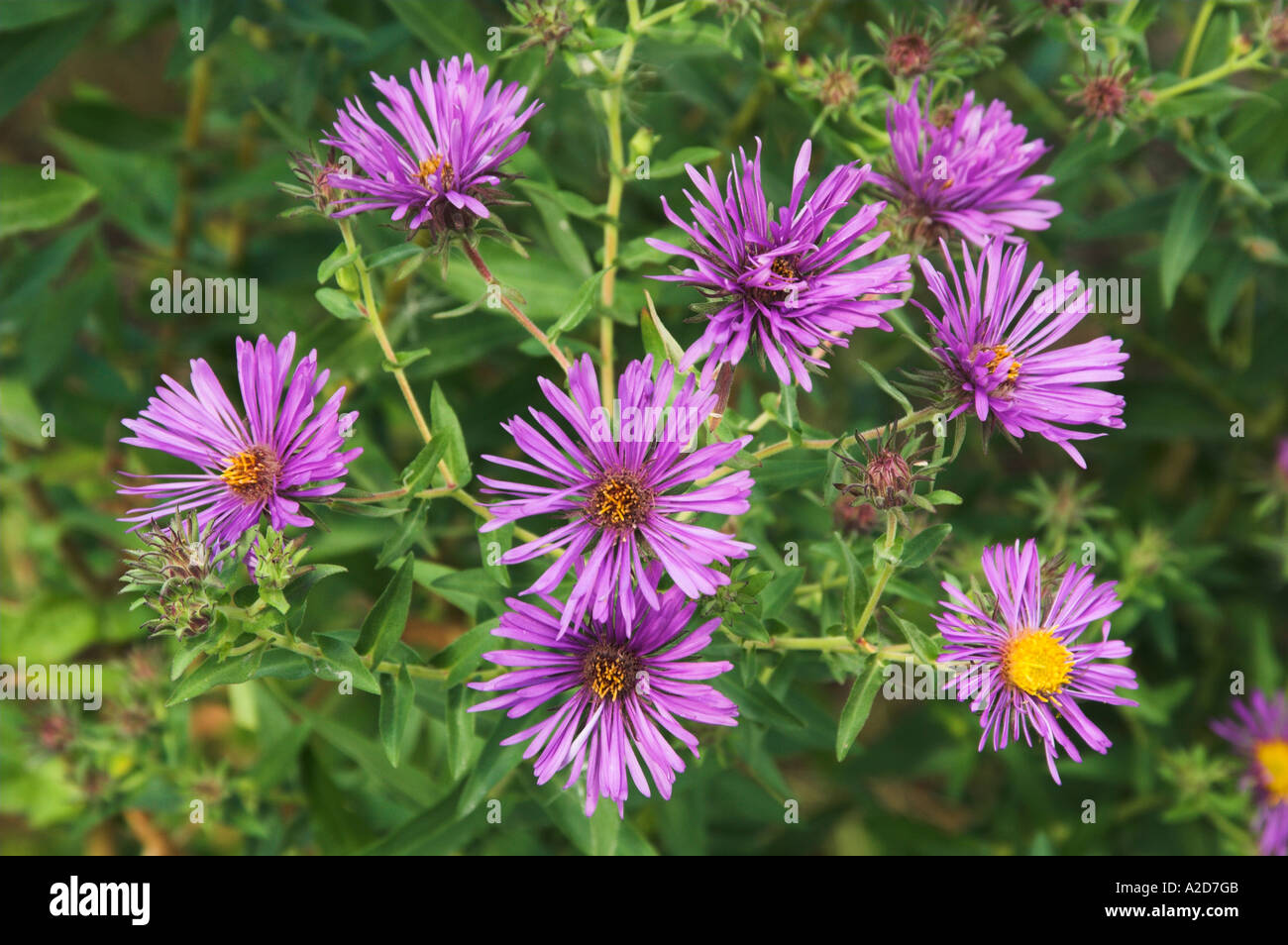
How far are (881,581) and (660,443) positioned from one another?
35 centimetres

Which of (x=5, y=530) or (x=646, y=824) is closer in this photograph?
(x=646, y=824)

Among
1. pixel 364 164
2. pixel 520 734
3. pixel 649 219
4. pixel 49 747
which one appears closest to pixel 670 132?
pixel 649 219

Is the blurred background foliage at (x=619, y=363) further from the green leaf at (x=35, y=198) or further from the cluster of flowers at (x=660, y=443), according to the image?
the cluster of flowers at (x=660, y=443)

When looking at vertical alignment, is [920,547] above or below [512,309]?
below

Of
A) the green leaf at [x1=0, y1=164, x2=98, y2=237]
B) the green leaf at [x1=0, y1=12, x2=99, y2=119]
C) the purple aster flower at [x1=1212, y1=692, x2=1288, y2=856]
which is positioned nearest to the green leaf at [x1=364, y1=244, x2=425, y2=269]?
the green leaf at [x1=0, y1=164, x2=98, y2=237]

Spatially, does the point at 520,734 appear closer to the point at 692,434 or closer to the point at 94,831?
the point at 692,434

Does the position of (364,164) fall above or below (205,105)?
below

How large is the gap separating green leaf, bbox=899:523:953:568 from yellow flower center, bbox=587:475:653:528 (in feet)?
1.15

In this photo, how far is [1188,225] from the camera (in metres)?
2.17

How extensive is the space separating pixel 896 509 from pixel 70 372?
2121 millimetres

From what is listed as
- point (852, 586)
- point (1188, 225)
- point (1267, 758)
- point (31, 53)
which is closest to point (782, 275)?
point (852, 586)

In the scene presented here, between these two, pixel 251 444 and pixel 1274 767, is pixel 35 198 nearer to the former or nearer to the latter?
pixel 251 444

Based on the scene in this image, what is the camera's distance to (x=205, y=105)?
2.83m

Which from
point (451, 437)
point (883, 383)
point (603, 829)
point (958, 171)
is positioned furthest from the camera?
point (603, 829)
